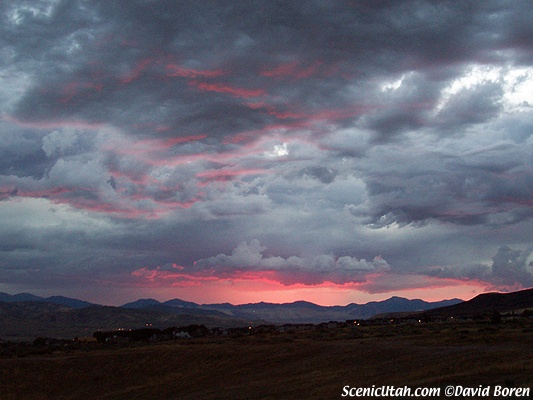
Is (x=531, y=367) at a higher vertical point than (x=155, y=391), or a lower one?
higher

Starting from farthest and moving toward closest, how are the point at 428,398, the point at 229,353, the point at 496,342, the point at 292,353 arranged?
the point at 229,353
the point at 292,353
the point at 496,342
the point at 428,398

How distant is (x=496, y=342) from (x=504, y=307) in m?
169

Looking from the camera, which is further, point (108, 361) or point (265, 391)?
point (108, 361)

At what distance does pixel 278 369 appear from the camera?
1754 inches

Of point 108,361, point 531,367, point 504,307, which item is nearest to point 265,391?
point 531,367

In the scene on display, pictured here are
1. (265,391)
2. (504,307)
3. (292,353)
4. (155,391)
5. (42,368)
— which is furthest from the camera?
(504,307)

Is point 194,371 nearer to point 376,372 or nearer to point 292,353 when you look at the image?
point 292,353

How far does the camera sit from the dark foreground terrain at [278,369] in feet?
99.9

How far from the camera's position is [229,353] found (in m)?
55.1

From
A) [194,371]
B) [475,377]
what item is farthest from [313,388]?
[194,371]

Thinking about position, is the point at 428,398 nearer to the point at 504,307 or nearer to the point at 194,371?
the point at 194,371

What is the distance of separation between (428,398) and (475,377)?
4.54 metres

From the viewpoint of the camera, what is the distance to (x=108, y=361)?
2378 inches

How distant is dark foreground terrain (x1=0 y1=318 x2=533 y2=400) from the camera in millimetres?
30438
